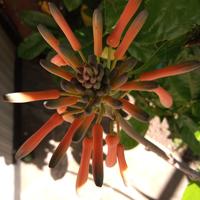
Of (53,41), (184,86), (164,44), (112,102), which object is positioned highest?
(53,41)

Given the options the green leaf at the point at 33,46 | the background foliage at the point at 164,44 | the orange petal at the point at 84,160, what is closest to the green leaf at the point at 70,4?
the background foliage at the point at 164,44

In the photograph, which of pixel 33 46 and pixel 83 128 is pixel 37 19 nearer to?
pixel 33 46

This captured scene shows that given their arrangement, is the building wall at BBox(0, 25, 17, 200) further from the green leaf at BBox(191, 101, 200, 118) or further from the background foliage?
the green leaf at BBox(191, 101, 200, 118)

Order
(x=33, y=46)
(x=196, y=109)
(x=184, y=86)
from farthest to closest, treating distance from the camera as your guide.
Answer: (x=33, y=46) < (x=196, y=109) < (x=184, y=86)

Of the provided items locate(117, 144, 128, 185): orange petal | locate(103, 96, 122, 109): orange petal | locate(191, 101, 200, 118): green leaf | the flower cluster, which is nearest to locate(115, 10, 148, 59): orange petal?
the flower cluster

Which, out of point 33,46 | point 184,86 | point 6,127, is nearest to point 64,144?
point 184,86

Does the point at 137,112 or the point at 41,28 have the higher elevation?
the point at 41,28
